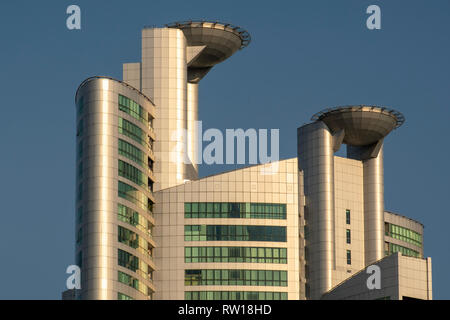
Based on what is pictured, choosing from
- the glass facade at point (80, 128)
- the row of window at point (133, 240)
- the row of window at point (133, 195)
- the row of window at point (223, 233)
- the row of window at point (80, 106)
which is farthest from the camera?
the row of window at point (223, 233)

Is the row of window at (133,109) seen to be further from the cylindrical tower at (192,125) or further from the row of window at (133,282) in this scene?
the row of window at (133,282)

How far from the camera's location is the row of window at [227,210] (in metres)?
181

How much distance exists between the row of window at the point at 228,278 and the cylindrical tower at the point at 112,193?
6095 mm

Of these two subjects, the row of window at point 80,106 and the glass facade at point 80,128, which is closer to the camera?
the glass facade at point 80,128

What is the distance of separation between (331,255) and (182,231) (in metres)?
24.7

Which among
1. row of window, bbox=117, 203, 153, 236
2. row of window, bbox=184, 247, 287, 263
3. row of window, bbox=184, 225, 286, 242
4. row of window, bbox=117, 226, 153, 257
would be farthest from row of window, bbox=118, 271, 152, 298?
row of window, bbox=184, 225, 286, 242

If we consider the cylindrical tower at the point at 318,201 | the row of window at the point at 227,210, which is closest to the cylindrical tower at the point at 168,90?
the row of window at the point at 227,210

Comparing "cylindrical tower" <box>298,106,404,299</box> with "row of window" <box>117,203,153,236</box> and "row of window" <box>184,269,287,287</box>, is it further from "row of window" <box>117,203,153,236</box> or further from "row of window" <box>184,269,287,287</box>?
"row of window" <box>117,203,153,236</box>

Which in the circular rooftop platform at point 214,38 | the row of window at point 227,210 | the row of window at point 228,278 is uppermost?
the circular rooftop platform at point 214,38

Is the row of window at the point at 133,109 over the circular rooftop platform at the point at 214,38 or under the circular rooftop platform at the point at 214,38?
under

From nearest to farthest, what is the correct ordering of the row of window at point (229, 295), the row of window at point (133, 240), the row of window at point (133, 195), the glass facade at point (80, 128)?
the row of window at point (133, 240)
the row of window at point (133, 195)
the glass facade at point (80, 128)
the row of window at point (229, 295)

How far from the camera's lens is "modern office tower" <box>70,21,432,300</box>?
539 feet

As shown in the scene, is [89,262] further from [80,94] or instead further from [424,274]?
[424,274]
